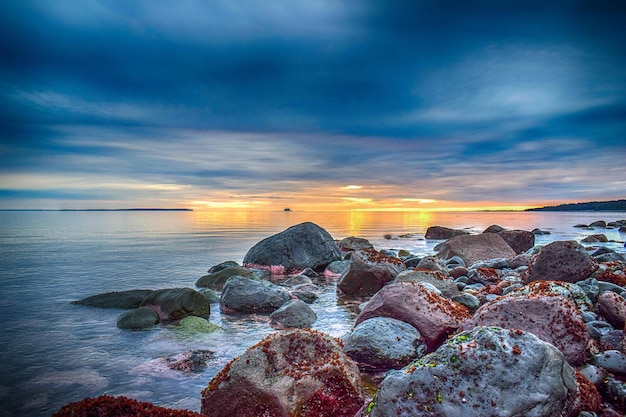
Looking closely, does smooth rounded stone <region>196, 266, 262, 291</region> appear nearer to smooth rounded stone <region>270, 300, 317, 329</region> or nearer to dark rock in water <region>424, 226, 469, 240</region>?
smooth rounded stone <region>270, 300, 317, 329</region>

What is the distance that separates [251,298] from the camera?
41.6 feet

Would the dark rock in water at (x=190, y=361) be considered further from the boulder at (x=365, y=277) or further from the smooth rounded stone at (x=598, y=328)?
the boulder at (x=365, y=277)

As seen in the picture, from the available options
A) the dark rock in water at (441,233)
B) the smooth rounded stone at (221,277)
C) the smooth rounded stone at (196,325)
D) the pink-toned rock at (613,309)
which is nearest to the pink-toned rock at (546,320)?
the pink-toned rock at (613,309)

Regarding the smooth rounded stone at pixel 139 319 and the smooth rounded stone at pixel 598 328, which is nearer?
the smooth rounded stone at pixel 598 328

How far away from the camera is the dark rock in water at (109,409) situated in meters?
3.94

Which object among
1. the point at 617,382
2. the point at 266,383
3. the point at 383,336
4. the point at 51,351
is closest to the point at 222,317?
the point at 51,351

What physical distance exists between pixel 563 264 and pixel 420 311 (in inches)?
272

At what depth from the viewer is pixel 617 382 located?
5.55 meters

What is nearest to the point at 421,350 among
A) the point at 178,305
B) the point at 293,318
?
the point at 293,318

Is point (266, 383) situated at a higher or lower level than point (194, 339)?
higher

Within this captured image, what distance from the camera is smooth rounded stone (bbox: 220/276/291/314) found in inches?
496

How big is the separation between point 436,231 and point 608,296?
35483 millimetres

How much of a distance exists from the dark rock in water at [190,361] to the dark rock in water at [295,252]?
40.8ft

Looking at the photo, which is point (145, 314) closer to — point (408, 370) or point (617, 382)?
point (408, 370)
